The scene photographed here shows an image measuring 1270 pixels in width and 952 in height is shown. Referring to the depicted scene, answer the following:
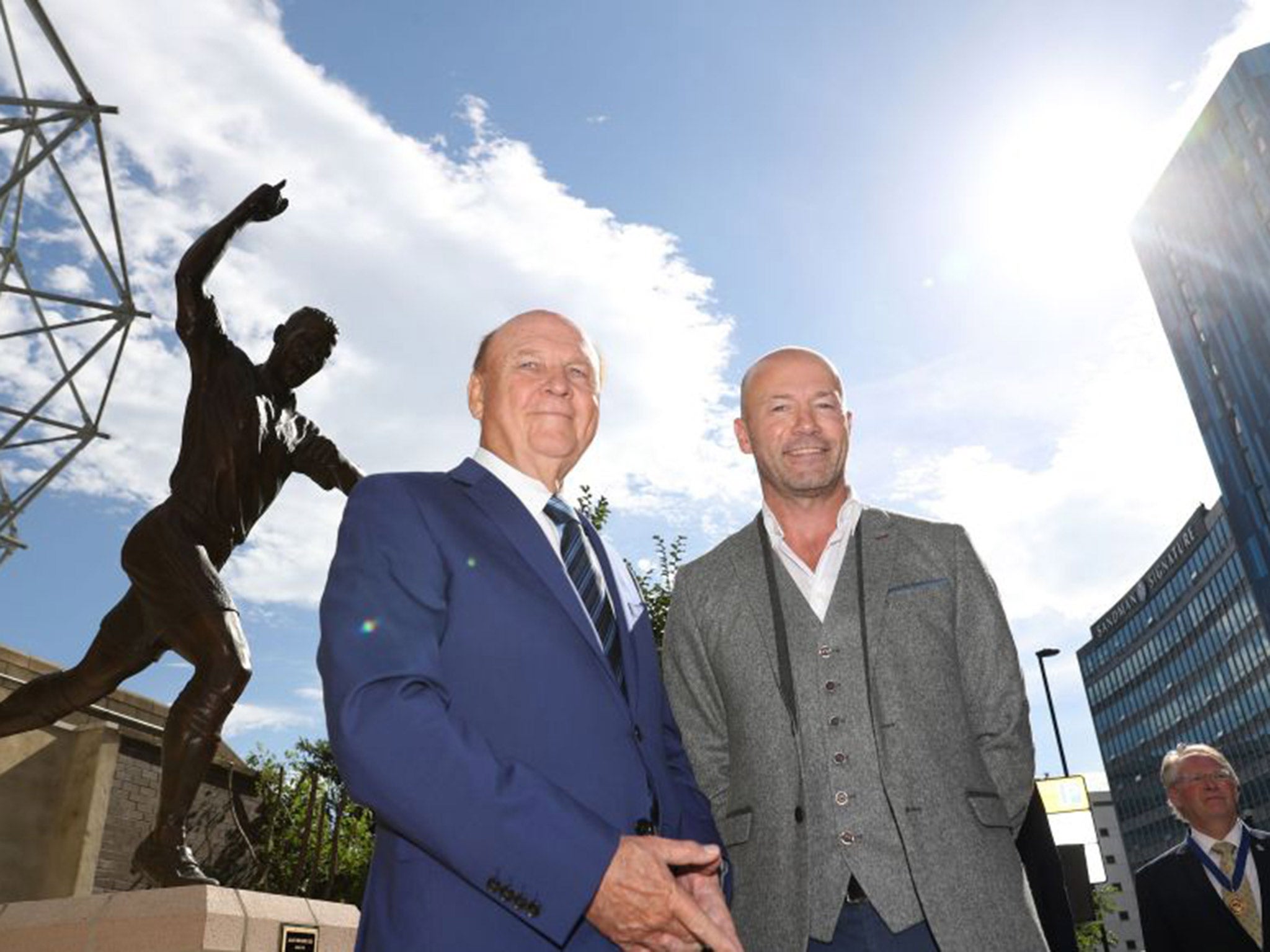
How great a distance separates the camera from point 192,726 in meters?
4.45

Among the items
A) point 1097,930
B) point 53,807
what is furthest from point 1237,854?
point 1097,930

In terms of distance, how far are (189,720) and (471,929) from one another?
340cm

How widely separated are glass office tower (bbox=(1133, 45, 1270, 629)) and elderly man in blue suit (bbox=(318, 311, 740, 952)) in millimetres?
68135

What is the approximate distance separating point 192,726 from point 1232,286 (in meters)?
73.5

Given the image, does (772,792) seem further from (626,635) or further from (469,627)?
(469,627)

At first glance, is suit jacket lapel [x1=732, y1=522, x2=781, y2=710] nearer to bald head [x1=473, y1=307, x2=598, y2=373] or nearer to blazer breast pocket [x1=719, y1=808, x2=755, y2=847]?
blazer breast pocket [x1=719, y1=808, x2=755, y2=847]

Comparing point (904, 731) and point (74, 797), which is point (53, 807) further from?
point (904, 731)

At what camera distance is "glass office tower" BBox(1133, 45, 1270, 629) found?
59.2 metres

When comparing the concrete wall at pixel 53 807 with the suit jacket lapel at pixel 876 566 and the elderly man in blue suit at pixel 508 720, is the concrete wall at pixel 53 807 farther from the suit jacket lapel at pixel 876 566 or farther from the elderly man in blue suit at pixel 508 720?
the suit jacket lapel at pixel 876 566

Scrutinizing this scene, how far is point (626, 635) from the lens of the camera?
7.33 ft

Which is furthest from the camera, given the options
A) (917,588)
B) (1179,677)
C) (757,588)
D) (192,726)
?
(1179,677)

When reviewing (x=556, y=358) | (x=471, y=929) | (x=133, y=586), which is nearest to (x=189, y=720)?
(x=133, y=586)

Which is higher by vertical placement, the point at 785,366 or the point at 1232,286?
the point at 1232,286

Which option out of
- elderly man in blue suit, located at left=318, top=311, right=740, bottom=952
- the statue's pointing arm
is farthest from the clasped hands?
the statue's pointing arm
